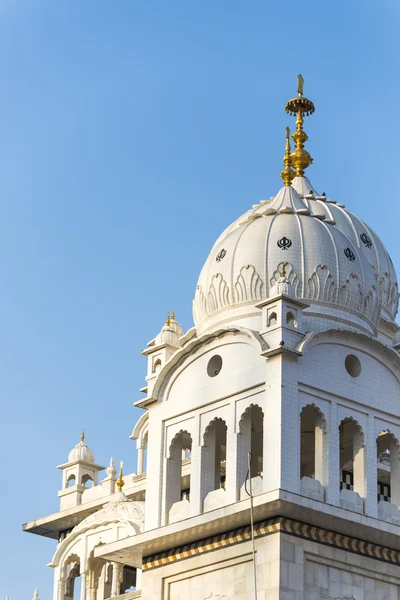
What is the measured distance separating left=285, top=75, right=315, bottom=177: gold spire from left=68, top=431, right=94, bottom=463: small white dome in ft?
29.0

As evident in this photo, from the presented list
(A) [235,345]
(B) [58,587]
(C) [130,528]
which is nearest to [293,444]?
(A) [235,345]

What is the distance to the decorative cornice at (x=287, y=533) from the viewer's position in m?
27.6

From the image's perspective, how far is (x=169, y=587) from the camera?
2931 centimetres

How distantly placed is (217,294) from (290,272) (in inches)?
61.4

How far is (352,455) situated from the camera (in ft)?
103

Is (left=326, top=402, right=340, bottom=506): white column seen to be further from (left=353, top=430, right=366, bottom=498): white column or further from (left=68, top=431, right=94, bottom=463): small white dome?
(left=68, top=431, right=94, bottom=463): small white dome

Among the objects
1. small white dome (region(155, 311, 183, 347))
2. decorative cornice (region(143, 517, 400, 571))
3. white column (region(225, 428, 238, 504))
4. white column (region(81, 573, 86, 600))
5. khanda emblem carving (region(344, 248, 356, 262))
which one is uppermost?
khanda emblem carving (region(344, 248, 356, 262))

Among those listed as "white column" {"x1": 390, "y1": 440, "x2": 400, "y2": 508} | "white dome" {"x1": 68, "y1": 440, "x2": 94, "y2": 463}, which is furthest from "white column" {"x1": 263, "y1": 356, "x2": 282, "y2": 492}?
"white dome" {"x1": 68, "y1": 440, "x2": 94, "y2": 463}

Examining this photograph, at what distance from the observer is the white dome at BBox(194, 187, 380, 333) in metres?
30.4

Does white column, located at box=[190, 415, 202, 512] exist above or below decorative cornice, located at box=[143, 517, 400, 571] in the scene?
above

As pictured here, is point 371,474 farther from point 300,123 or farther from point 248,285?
point 300,123

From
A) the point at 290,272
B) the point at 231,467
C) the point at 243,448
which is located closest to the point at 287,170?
the point at 290,272

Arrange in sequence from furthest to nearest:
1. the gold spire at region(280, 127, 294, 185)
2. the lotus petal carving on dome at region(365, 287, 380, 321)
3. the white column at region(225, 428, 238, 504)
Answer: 1. the gold spire at region(280, 127, 294, 185)
2. the lotus petal carving on dome at region(365, 287, 380, 321)
3. the white column at region(225, 428, 238, 504)

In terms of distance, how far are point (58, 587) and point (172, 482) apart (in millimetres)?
6555
